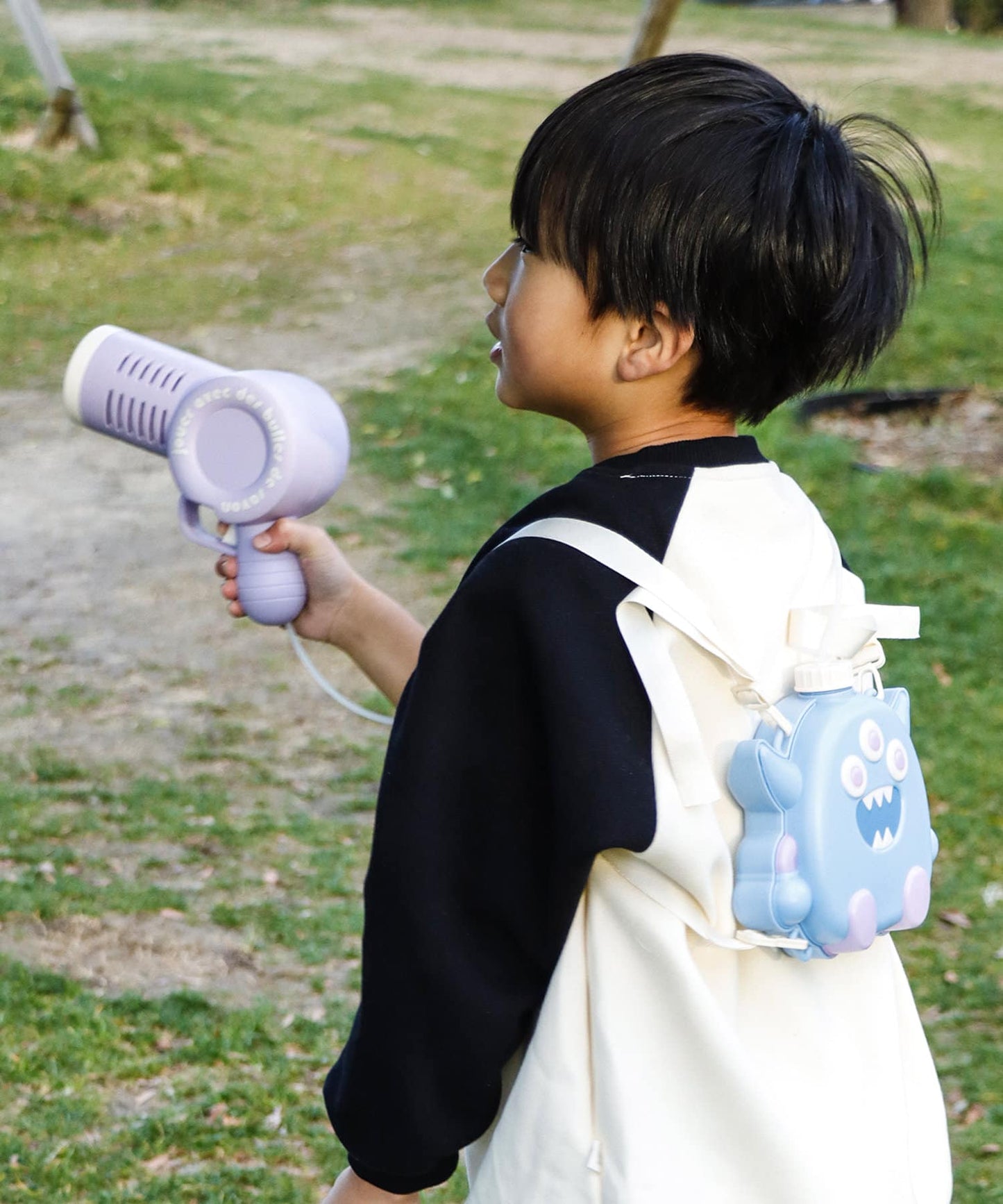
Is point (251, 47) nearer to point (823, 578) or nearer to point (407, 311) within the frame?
point (407, 311)

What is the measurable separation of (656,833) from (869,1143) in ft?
1.24

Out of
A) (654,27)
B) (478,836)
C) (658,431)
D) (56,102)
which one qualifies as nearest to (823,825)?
(478,836)

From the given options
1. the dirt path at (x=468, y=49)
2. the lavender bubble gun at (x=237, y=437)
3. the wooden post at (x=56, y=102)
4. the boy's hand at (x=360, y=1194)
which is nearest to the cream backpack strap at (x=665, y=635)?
the boy's hand at (x=360, y=1194)

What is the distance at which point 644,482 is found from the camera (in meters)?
1.44

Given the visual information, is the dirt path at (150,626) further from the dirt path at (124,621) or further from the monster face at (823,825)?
the monster face at (823,825)

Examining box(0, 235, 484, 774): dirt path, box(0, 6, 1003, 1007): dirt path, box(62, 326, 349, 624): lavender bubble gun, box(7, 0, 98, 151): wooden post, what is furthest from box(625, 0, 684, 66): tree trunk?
box(62, 326, 349, 624): lavender bubble gun

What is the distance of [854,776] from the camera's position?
4.47 feet

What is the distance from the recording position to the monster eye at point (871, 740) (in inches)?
54.3

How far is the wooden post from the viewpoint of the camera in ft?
32.0

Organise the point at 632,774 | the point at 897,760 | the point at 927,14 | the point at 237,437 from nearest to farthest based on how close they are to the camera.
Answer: the point at 632,774 < the point at 897,760 < the point at 237,437 < the point at 927,14

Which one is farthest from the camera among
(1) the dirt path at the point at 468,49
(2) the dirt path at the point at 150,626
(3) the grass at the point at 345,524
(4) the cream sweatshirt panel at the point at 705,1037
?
(1) the dirt path at the point at 468,49

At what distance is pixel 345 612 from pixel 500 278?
0.59 m

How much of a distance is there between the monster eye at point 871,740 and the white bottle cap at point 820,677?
1.7 inches

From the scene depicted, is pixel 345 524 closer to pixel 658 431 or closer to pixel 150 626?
pixel 150 626
